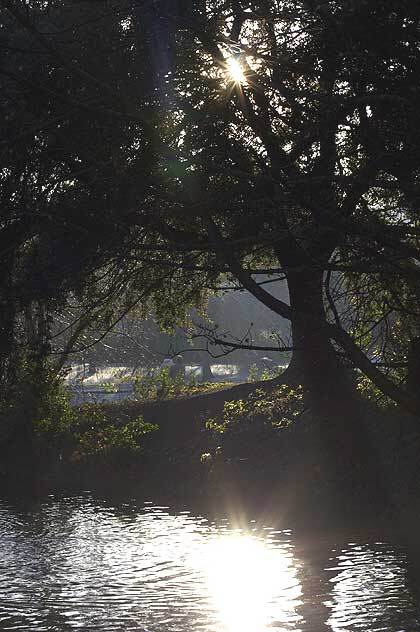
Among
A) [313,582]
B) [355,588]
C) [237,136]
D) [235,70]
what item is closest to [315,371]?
[313,582]

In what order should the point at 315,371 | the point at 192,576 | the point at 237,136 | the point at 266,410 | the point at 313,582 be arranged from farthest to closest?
the point at 266,410 → the point at 315,371 → the point at 192,576 → the point at 313,582 → the point at 237,136

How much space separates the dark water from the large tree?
206 centimetres

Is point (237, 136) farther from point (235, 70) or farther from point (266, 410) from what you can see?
point (266, 410)

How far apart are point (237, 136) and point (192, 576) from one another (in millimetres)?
4645

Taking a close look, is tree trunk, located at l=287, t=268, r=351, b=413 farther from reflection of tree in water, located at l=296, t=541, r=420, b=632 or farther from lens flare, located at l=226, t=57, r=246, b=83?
lens flare, located at l=226, t=57, r=246, b=83

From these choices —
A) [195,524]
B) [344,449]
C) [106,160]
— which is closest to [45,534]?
[195,524]

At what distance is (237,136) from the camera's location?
32.0ft

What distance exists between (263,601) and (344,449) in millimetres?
5903

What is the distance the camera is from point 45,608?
959cm

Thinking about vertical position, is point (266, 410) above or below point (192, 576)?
above

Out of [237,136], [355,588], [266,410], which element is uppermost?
[237,136]

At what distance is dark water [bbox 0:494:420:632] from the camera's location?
9078mm

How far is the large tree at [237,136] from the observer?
813cm

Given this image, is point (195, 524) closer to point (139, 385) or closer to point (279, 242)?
point (279, 242)
